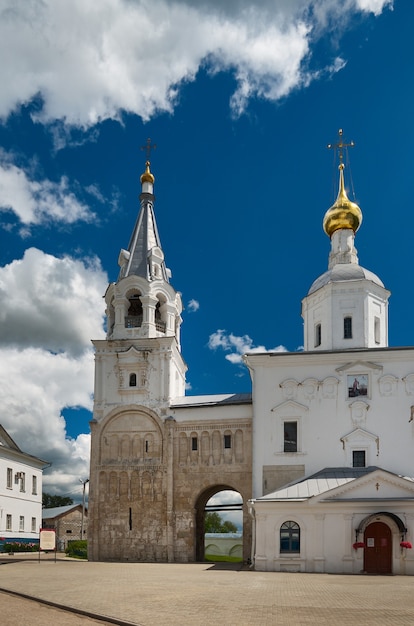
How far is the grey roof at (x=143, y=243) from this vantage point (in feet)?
127

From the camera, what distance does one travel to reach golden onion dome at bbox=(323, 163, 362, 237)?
3769 centimetres

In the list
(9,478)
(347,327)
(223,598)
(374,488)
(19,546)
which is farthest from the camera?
(9,478)

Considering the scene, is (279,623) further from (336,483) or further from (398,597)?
(336,483)

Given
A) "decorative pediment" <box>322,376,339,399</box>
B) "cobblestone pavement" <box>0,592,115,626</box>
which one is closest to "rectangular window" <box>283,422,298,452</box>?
"decorative pediment" <box>322,376,339,399</box>

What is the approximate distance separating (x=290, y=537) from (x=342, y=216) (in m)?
17.7

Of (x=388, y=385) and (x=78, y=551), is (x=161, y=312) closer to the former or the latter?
(x=388, y=385)

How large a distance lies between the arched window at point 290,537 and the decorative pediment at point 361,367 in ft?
26.3

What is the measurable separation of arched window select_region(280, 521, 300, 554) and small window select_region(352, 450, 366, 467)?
17.0 feet

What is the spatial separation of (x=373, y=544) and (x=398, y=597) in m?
11.2

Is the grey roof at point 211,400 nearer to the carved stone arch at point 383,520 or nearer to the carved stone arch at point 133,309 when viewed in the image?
the carved stone arch at point 133,309

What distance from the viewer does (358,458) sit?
31.3m

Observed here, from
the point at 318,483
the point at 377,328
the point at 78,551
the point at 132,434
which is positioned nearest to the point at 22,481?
the point at 78,551

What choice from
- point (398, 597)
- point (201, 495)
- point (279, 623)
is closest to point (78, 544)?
point (201, 495)

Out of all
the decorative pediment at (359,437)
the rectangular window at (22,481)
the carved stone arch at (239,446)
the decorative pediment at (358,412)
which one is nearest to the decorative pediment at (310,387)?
the decorative pediment at (358,412)
